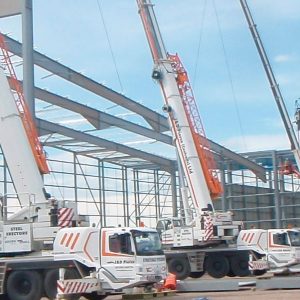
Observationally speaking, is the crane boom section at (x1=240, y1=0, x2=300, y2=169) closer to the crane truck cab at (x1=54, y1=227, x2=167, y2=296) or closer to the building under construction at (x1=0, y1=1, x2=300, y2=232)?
the building under construction at (x1=0, y1=1, x2=300, y2=232)

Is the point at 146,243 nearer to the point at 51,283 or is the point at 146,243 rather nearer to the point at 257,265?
the point at 51,283

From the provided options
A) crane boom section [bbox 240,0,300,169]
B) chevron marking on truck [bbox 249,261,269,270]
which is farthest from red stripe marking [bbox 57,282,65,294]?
crane boom section [bbox 240,0,300,169]

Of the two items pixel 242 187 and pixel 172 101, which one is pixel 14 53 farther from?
pixel 242 187

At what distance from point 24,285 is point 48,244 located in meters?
1.36

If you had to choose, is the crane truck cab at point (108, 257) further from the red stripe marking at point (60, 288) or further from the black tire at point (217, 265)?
the black tire at point (217, 265)

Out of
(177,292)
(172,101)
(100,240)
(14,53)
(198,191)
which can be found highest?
(14,53)

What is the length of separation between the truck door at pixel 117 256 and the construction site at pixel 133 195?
3cm

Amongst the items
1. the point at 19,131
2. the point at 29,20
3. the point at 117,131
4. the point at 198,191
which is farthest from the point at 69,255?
the point at 117,131

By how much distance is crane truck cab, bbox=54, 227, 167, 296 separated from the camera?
21641 mm

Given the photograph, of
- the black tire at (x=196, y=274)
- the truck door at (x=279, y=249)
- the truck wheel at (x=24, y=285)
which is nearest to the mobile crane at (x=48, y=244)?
the truck wheel at (x=24, y=285)

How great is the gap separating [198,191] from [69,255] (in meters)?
10.2

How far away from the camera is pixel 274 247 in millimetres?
32812

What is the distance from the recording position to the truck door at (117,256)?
71.1ft

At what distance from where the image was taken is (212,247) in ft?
107
